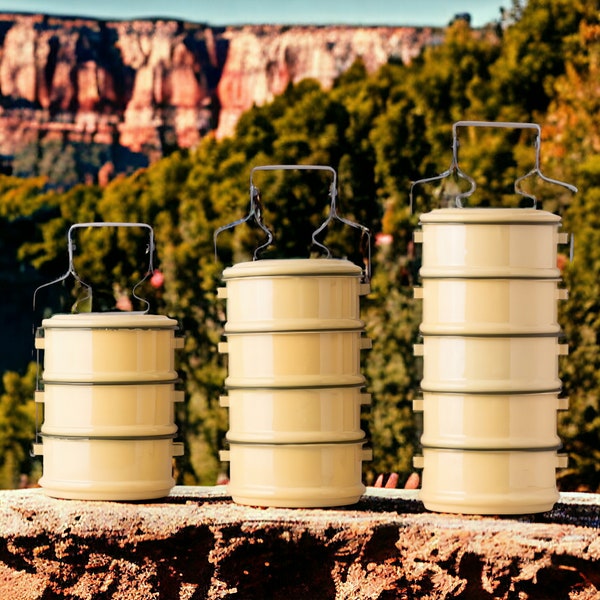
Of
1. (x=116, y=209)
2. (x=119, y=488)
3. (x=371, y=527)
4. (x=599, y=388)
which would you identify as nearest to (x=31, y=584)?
(x=119, y=488)

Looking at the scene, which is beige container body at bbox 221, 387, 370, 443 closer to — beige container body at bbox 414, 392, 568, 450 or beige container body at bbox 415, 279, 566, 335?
beige container body at bbox 414, 392, 568, 450

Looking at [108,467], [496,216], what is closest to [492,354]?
[496,216]

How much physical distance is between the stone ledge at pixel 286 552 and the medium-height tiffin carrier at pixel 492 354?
0.76ft

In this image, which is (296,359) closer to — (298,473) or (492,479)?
(298,473)

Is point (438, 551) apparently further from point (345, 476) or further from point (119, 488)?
point (119, 488)

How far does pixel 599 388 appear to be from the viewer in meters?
13.3

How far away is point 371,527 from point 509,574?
669 millimetres

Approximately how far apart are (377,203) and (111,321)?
8.07m

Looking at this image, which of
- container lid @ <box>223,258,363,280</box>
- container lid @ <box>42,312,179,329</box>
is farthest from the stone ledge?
container lid @ <box>223,258,363,280</box>

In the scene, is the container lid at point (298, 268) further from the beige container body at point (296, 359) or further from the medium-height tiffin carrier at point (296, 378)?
the beige container body at point (296, 359)

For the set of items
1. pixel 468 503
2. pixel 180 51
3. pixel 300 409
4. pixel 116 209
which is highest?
pixel 180 51

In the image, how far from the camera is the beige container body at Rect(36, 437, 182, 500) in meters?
6.91

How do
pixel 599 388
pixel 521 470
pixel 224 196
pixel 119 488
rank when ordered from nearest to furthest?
pixel 521 470, pixel 119 488, pixel 599 388, pixel 224 196

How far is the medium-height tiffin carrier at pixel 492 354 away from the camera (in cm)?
650
